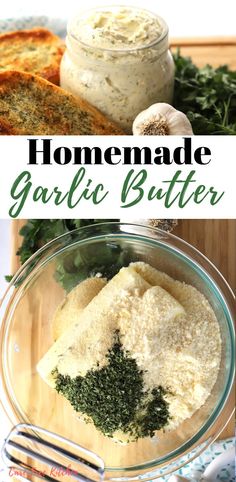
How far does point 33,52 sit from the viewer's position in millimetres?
1312

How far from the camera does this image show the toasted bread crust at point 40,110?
121 cm

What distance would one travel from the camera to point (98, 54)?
1185 mm

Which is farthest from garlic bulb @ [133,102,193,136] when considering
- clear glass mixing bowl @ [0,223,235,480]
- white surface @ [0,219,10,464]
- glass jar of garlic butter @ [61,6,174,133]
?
white surface @ [0,219,10,464]

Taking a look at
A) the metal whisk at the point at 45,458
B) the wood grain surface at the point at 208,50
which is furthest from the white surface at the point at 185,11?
the metal whisk at the point at 45,458

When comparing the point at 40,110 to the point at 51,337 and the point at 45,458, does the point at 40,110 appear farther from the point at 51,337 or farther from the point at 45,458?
the point at 45,458

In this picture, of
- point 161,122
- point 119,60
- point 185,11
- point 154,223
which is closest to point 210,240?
point 154,223

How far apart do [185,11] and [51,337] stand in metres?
0.80

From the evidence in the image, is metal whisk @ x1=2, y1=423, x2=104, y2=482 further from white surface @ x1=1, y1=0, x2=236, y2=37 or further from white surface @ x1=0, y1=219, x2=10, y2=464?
white surface @ x1=1, y1=0, x2=236, y2=37

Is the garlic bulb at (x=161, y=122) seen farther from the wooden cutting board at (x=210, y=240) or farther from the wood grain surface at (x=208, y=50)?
the wood grain surface at (x=208, y=50)

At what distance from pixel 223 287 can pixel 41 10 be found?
0.72 m

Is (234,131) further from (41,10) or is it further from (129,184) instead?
(41,10)

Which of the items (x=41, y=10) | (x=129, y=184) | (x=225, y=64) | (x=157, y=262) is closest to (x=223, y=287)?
(x=157, y=262)

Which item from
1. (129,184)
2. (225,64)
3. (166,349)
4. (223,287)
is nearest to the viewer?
(166,349)

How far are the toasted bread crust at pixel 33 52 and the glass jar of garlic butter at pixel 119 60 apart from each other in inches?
2.3
